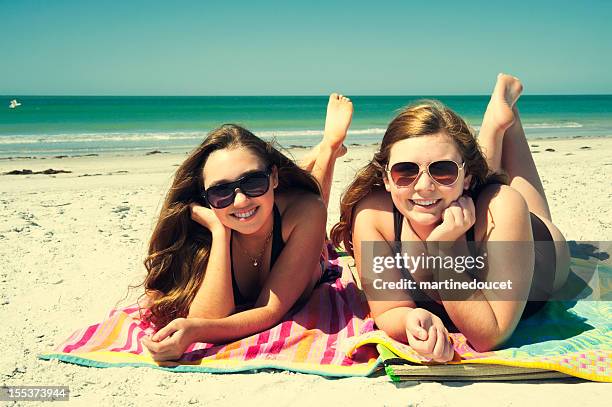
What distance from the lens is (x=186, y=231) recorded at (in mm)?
4043

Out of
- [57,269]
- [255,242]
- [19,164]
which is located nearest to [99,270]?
[57,269]

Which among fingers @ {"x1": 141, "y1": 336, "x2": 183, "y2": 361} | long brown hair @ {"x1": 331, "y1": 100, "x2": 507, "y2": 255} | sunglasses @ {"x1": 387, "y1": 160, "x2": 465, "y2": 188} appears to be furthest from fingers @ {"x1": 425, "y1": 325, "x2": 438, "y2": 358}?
fingers @ {"x1": 141, "y1": 336, "x2": 183, "y2": 361}

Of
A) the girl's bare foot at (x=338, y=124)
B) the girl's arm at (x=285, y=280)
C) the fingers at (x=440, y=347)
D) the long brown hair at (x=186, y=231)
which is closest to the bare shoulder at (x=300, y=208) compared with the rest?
the girl's arm at (x=285, y=280)

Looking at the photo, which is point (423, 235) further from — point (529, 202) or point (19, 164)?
point (19, 164)

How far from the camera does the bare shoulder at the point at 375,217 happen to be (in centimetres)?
353

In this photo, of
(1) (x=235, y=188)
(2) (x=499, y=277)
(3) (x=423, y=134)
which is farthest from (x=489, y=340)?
(1) (x=235, y=188)

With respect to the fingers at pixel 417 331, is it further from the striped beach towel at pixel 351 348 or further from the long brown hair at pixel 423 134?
the long brown hair at pixel 423 134

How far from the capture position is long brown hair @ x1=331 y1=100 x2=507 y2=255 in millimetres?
3369

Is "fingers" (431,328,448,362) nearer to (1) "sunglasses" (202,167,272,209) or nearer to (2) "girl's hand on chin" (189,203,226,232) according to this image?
(1) "sunglasses" (202,167,272,209)

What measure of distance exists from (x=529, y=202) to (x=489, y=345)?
61.4 inches

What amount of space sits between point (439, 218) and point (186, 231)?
175 cm

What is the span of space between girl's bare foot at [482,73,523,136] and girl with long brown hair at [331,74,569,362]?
107 centimetres

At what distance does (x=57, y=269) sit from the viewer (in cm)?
530

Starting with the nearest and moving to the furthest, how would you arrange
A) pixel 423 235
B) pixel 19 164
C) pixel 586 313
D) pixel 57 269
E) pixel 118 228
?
1. pixel 423 235
2. pixel 586 313
3. pixel 57 269
4. pixel 118 228
5. pixel 19 164
